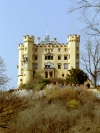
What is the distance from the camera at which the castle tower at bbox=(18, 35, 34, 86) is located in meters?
60.9

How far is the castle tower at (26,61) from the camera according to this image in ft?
200

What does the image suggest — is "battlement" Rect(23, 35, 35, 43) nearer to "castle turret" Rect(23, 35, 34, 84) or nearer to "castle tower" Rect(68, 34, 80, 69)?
"castle turret" Rect(23, 35, 34, 84)

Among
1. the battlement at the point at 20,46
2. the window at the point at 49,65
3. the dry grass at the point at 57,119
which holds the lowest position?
the dry grass at the point at 57,119

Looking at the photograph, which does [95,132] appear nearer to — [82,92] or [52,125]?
[52,125]

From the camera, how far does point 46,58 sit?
63.2 m

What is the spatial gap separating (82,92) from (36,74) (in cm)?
3180

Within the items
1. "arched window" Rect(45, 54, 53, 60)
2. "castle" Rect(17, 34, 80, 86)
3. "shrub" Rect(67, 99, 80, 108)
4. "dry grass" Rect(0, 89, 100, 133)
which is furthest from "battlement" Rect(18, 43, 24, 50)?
"shrub" Rect(67, 99, 80, 108)

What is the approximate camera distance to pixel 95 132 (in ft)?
62.5

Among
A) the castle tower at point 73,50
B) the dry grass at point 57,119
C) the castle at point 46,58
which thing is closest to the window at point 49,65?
the castle at point 46,58

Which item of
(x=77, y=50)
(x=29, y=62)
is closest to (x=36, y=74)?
(x=29, y=62)

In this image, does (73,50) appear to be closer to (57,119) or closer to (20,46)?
(20,46)

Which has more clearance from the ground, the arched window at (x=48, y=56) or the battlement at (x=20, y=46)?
the battlement at (x=20, y=46)

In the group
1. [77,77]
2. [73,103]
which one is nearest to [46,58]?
[77,77]

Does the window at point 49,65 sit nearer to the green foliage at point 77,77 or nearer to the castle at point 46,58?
the castle at point 46,58
